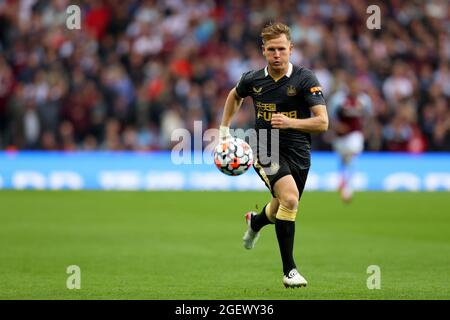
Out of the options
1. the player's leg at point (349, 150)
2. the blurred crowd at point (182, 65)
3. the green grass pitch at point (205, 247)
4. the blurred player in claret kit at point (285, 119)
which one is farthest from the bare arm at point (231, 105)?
the blurred crowd at point (182, 65)

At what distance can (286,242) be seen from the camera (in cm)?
876

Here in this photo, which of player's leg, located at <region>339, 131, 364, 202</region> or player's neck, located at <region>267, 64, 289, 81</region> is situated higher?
player's neck, located at <region>267, 64, 289, 81</region>

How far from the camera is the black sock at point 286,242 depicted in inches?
341

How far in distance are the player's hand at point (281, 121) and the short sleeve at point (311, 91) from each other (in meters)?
0.34

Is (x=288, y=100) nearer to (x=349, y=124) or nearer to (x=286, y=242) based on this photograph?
(x=286, y=242)

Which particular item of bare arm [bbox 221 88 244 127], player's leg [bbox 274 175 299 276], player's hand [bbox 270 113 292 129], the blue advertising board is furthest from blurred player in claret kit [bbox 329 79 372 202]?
player's hand [bbox 270 113 292 129]

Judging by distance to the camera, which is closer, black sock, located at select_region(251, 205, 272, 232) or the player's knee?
the player's knee

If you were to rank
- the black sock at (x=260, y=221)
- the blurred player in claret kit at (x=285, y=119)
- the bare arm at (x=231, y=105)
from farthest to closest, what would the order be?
1. the black sock at (x=260, y=221)
2. the bare arm at (x=231, y=105)
3. the blurred player in claret kit at (x=285, y=119)

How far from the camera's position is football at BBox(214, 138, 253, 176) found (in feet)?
29.3

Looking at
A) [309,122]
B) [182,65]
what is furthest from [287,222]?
[182,65]

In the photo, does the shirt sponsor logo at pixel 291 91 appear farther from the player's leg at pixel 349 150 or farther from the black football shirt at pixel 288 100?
the player's leg at pixel 349 150

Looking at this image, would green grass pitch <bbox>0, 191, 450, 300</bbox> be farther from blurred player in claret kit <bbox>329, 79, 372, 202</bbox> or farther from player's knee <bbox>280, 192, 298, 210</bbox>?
blurred player in claret kit <bbox>329, 79, 372, 202</bbox>

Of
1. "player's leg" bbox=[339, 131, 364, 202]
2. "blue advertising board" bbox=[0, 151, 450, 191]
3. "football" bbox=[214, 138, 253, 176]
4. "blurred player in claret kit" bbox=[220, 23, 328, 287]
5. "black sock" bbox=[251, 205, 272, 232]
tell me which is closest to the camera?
"blurred player in claret kit" bbox=[220, 23, 328, 287]

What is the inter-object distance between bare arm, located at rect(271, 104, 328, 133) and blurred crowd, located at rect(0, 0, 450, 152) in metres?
13.2
